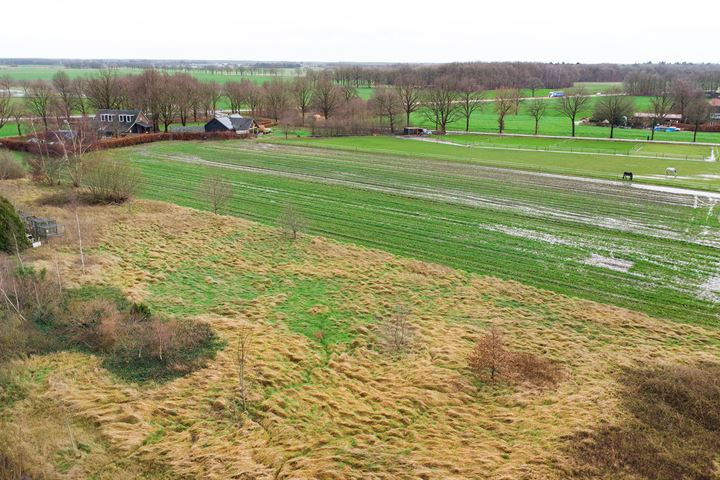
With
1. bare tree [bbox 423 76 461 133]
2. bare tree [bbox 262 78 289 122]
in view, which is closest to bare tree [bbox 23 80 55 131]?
bare tree [bbox 262 78 289 122]

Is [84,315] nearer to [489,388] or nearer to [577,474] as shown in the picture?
[489,388]

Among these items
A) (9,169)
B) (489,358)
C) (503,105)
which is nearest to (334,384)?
(489,358)

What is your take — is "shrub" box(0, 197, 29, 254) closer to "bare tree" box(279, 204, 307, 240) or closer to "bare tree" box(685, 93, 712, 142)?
"bare tree" box(279, 204, 307, 240)

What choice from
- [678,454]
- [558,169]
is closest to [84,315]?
[678,454]

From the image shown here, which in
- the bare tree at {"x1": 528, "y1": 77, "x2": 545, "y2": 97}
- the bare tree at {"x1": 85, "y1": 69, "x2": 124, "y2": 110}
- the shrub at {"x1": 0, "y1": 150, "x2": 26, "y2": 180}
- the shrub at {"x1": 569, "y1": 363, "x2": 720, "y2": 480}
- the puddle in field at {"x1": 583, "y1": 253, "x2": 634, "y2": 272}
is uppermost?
the bare tree at {"x1": 528, "y1": 77, "x2": 545, "y2": 97}

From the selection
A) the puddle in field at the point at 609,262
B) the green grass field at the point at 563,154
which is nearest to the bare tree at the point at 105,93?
the green grass field at the point at 563,154

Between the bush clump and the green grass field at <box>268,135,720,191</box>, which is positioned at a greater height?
the green grass field at <box>268,135,720,191</box>

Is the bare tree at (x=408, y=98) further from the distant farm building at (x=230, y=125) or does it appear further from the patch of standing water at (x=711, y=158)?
the patch of standing water at (x=711, y=158)
